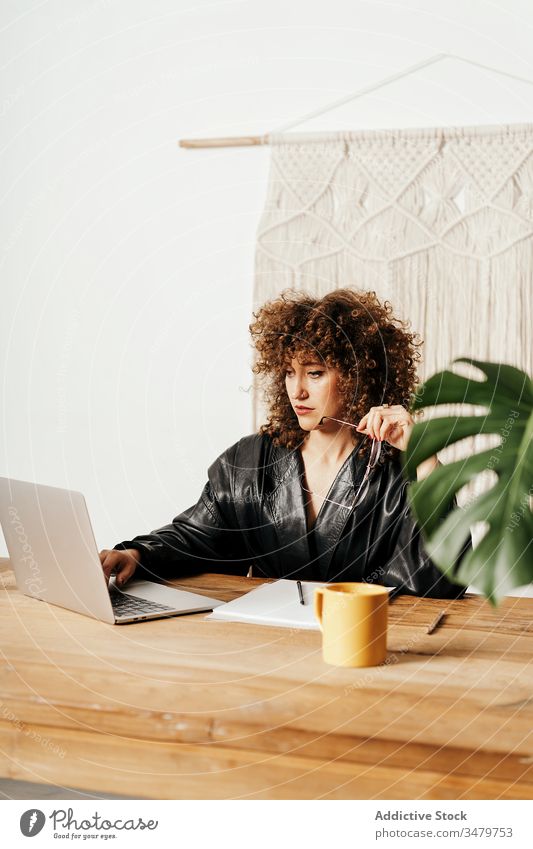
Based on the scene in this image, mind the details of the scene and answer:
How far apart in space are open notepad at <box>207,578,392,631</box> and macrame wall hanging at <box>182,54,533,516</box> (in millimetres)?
1092

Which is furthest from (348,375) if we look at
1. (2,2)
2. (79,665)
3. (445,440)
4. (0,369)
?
(2,2)

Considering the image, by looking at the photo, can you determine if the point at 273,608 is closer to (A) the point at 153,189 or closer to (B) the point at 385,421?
(B) the point at 385,421

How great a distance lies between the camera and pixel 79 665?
91cm

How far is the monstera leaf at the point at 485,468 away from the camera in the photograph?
2.55ft

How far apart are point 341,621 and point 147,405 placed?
69.8 inches

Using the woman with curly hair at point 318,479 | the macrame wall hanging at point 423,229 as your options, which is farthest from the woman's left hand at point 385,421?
the macrame wall hanging at point 423,229

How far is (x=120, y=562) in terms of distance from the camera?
131 cm

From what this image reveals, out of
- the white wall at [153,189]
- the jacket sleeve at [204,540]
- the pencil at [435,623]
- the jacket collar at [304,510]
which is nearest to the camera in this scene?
the pencil at [435,623]

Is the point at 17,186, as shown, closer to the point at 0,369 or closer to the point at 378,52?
the point at 0,369

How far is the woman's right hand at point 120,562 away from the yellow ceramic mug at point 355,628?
1.55 ft

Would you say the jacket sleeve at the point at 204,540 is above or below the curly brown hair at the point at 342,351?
below

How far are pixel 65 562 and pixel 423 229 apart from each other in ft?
4.78

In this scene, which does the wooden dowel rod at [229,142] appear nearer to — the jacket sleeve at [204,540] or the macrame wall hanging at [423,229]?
the macrame wall hanging at [423,229]
